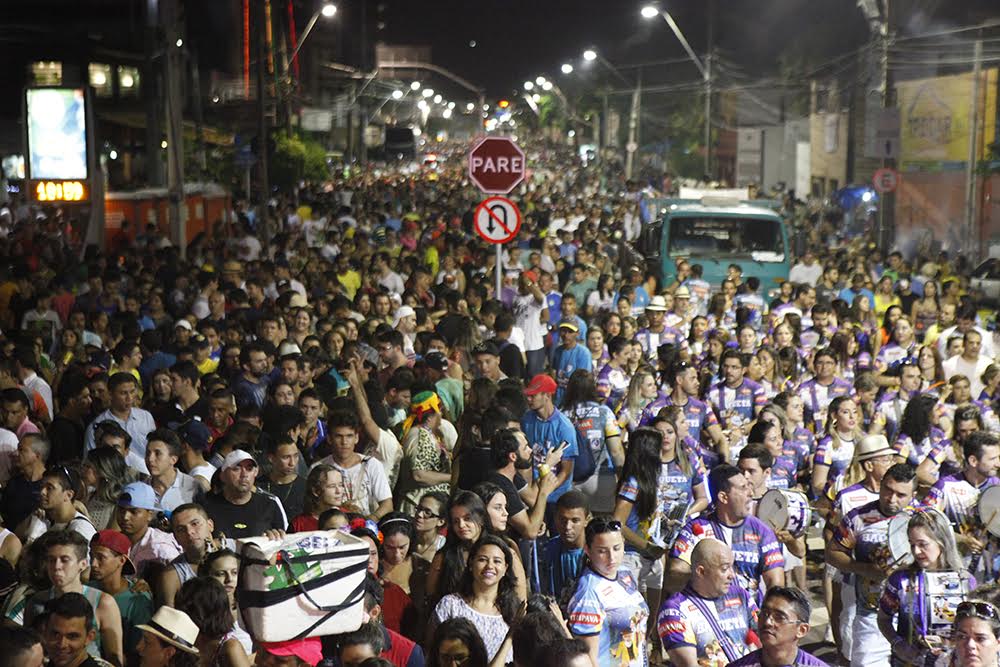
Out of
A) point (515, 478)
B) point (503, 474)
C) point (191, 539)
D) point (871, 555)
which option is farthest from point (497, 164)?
point (191, 539)

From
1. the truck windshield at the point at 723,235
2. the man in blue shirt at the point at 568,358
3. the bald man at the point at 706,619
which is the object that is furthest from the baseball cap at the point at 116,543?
the truck windshield at the point at 723,235

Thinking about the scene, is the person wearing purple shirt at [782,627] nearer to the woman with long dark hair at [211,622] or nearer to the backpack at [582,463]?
the woman with long dark hair at [211,622]

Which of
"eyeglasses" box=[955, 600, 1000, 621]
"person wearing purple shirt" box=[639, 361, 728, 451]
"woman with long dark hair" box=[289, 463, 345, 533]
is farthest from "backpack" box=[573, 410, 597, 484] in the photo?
"eyeglasses" box=[955, 600, 1000, 621]

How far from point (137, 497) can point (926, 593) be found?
397cm

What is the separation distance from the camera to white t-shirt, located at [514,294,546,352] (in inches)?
620

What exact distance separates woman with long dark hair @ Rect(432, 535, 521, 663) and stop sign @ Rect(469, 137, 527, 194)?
8841 mm

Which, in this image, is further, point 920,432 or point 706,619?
point 920,432

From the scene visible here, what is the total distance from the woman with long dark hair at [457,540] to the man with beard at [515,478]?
1.00m

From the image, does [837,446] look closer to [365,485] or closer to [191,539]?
[365,485]

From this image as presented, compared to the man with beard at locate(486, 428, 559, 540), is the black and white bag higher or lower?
higher

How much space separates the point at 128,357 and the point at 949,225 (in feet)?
97.1

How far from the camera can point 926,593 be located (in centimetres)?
664

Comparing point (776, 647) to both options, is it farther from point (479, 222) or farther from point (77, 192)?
point (77, 192)

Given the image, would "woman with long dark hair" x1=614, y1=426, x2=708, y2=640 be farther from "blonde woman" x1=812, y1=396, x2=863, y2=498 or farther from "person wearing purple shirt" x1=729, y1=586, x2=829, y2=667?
"person wearing purple shirt" x1=729, y1=586, x2=829, y2=667
